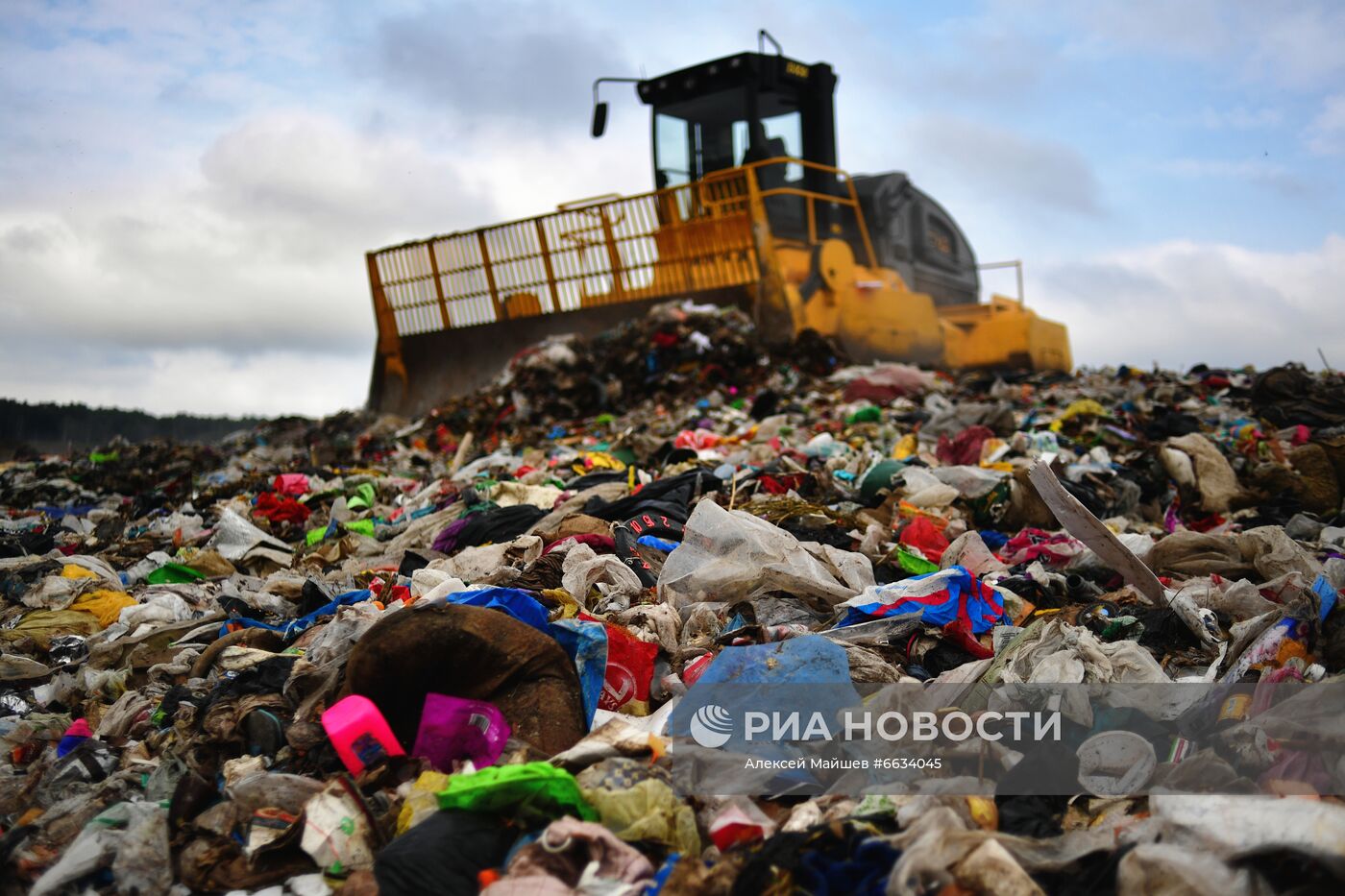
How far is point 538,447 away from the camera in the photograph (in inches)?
290

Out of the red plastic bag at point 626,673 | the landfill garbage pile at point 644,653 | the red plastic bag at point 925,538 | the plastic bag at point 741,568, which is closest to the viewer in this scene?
the landfill garbage pile at point 644,653

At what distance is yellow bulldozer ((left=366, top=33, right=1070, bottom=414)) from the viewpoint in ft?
28.8

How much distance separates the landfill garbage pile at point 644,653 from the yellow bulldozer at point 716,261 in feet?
10.3

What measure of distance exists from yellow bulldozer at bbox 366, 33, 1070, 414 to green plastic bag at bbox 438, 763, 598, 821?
22.5 ft

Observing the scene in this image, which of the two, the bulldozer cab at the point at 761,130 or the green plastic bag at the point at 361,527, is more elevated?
the bulldozer cab at the point at 761,130

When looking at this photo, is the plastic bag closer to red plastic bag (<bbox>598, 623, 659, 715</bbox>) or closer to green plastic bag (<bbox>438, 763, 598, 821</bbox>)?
red plastic bag (<bbox>598, 623, 659, 715</bbox>)

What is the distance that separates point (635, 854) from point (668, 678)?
81cm

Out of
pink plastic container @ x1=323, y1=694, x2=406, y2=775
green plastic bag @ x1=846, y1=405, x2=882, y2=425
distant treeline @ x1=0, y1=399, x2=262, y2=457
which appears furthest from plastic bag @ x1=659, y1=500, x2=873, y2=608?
distant treeline @ x1=0, y1=399, x2=262, y2=457

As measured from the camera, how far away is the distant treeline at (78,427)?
9.02 metres

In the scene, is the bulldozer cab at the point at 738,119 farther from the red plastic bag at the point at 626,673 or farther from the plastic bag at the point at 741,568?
the red plastic bag at the point at 626,673

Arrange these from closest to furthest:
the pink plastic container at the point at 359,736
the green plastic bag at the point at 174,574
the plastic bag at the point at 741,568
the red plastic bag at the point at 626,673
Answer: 1. the pink plastic container at the point at 359,736
2. the red plastic bag at the point at 626,673
3. the plastic bag at the point at 741,568
4. the green plastic bag at the point at 174,574

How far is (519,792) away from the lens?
6.36ft

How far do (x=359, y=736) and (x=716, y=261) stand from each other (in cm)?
713

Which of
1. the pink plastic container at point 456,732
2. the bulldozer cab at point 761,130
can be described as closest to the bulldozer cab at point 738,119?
the bulldozer cab at point 761,130
